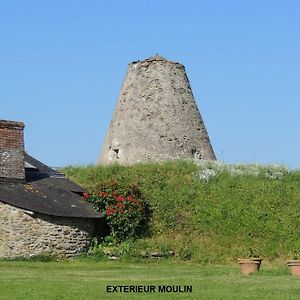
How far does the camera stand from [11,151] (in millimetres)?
31000

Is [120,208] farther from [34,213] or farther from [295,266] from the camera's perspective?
[295,266]

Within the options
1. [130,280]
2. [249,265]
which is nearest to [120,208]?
[249,265]

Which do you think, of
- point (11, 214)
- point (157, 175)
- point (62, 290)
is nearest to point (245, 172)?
point (157, 175)

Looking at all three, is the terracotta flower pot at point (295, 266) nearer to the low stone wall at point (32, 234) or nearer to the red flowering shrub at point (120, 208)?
the low stone wall at point (32, 234)

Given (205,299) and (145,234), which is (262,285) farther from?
(145,234)

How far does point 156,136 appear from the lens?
39781 millimetres

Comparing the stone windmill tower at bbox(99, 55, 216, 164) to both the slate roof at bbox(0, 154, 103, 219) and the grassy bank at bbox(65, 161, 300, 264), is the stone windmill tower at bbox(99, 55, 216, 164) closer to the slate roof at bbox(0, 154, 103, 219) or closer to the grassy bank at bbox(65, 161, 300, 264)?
the grassy bank at bbox(65, 161, 300, 264)

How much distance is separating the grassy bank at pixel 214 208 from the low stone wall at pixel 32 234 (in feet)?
6.91

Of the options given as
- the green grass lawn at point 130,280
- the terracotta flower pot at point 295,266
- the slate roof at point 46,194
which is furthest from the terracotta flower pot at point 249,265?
the slate roof at point 46,194

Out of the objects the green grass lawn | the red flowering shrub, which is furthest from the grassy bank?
the green grass lawn

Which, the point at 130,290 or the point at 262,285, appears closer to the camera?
the point at 130,290

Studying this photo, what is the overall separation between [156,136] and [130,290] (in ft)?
74.9

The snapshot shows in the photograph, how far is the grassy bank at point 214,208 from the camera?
2988 centimetres

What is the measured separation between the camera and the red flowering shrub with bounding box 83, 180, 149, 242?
101 feet
